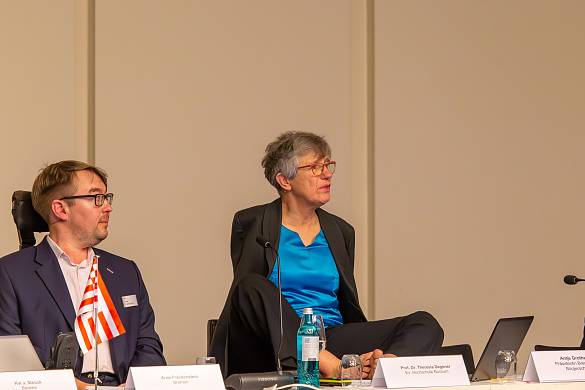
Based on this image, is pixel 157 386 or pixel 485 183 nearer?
pixel 157 386

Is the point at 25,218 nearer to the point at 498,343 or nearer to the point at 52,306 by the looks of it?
the point at 52,306

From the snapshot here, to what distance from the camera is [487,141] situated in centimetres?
492

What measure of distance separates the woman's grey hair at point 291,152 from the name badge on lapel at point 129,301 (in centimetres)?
90

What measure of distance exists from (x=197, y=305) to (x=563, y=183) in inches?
103

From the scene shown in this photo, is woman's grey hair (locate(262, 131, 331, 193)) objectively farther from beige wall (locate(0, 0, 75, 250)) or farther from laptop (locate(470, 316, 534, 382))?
beige wall (locate(0, 0, 75, 250))

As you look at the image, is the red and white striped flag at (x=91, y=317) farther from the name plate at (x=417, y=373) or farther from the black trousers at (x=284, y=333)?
the name plate at (x=417, y=373)

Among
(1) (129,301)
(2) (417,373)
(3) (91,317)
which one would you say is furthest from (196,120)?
(2) (417,373)

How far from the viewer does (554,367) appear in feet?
6.96

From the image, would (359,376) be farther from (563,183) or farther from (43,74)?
(563,183)

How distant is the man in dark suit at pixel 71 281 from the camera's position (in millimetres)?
2414

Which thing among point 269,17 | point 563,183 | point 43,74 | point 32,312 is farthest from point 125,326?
point 563,183

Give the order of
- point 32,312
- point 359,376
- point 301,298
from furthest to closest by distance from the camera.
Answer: point 301,298 → point 32,312 → point 359,376

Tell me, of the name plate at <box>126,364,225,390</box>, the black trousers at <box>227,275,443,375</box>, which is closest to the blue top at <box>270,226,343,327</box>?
the black trousers at <box>227,275,443,375</box>

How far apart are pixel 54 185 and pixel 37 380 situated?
1213 mm
